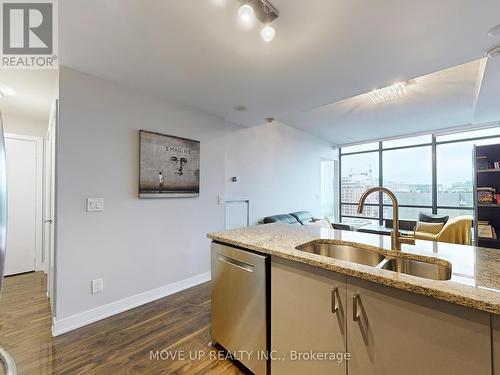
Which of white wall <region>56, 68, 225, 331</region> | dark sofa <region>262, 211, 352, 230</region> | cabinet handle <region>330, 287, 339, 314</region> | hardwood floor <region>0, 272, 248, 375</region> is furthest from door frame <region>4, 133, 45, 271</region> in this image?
cabinet handle <region>330, 287, 339, 314</region>

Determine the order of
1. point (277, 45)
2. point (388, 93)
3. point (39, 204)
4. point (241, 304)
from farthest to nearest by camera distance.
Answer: point (39, 204) < point (388, 93) < point (277, 45) < point (241, 304)

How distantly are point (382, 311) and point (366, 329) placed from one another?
12cm

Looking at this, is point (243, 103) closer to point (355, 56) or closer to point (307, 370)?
point (355, 56)

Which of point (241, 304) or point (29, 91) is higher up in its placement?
point (29, 91)

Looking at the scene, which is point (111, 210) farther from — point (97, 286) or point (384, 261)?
point (384, 261)

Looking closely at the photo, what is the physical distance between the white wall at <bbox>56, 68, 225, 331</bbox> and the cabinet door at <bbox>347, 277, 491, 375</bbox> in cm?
226

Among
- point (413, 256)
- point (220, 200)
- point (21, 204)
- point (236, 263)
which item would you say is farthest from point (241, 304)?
point (21, 204)

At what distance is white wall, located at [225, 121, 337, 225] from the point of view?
12.7 ft

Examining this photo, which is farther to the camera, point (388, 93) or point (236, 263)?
point (388, 93)

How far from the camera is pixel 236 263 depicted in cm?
160

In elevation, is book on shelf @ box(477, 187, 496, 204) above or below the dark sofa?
above

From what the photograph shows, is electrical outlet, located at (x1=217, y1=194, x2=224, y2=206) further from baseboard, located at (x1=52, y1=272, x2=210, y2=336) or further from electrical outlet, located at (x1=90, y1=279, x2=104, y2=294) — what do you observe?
electrical outlet, located at (x1=90, y1=279, x2=104, y2=294)

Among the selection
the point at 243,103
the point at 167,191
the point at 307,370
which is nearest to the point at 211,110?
the point at 243,103

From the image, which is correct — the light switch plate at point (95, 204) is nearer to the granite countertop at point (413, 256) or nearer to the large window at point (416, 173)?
the granite countertop at point (413, 256)
